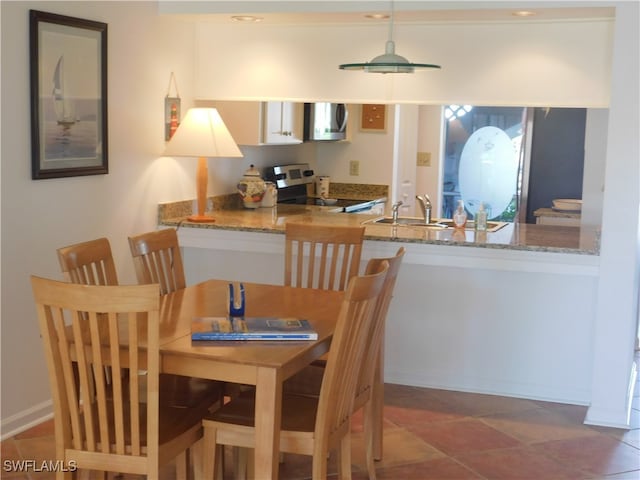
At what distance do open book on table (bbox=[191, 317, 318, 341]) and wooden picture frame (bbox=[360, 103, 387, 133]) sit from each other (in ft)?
14.2

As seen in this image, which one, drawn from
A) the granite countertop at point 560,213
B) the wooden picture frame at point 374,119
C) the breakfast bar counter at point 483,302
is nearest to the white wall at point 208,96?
the breakfast bar counter at point 483,302

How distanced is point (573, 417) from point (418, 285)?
103 cm

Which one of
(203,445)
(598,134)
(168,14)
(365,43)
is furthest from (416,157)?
(203,445)

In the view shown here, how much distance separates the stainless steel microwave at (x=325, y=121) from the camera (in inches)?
252

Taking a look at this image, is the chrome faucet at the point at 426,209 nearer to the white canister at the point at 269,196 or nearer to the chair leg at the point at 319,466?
the white canister at the point at 269,196

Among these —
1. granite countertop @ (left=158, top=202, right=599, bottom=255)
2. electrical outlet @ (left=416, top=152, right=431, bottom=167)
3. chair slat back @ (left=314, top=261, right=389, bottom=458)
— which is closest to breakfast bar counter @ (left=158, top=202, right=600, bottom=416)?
granite countertop @ (left=158, top=202, right=599, bottom=255)

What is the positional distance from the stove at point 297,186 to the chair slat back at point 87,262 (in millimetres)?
3074

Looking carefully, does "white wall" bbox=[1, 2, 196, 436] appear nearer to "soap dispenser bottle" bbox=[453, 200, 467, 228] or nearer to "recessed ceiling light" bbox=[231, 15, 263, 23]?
→ "recessed ceiling light" bbox=[231, 15, 263, 23]

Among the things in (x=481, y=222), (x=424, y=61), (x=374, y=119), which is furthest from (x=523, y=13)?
(x=374, y=119)

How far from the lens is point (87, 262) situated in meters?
3.21

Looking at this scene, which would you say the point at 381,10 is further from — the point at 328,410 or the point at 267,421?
the point at 267,421

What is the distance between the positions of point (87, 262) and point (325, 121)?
368 centimetres

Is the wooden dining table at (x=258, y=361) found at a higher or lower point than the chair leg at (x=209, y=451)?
higher

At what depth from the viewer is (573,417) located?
4.25m
